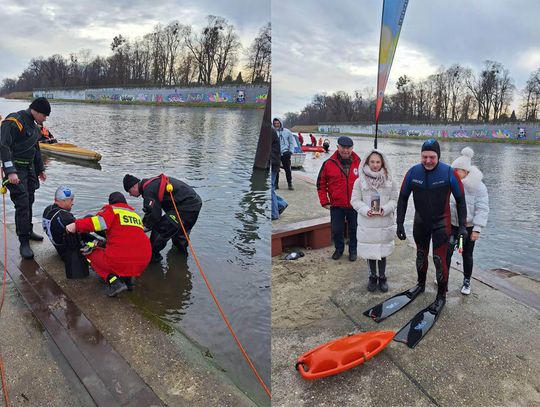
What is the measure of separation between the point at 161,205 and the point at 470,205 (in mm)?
3553

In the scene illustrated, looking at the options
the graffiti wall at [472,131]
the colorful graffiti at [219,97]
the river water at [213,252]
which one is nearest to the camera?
the river water at [213,252]

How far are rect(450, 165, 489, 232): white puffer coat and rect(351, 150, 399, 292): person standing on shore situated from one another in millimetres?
646

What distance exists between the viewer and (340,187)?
16.8ft

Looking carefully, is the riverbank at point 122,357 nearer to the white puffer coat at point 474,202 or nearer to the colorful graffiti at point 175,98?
the white puffer coat at point 474,202

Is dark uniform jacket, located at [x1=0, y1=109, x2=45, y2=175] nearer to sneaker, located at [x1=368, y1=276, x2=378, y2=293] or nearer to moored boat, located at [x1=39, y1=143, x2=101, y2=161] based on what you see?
sneaker, located at [x1=368, y1=276, x2=378, y2=293]

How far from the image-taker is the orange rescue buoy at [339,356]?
8.97ft

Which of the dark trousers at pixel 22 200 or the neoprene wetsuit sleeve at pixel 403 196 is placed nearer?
the neoprene wetsuit sleeve at pixel 403 196

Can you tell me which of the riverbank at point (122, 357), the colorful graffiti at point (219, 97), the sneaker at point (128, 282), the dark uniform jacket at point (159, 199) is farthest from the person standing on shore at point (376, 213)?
the colorful graffiti at point (219, 97)

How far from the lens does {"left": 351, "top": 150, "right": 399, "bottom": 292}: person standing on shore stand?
169 inches

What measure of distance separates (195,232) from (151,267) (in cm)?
194

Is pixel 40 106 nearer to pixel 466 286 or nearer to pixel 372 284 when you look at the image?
pixel 372 284

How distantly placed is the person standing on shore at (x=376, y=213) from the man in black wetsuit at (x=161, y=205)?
2160mm

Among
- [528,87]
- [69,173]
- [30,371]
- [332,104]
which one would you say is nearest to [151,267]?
[30,371]

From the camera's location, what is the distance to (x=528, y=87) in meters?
52.1
